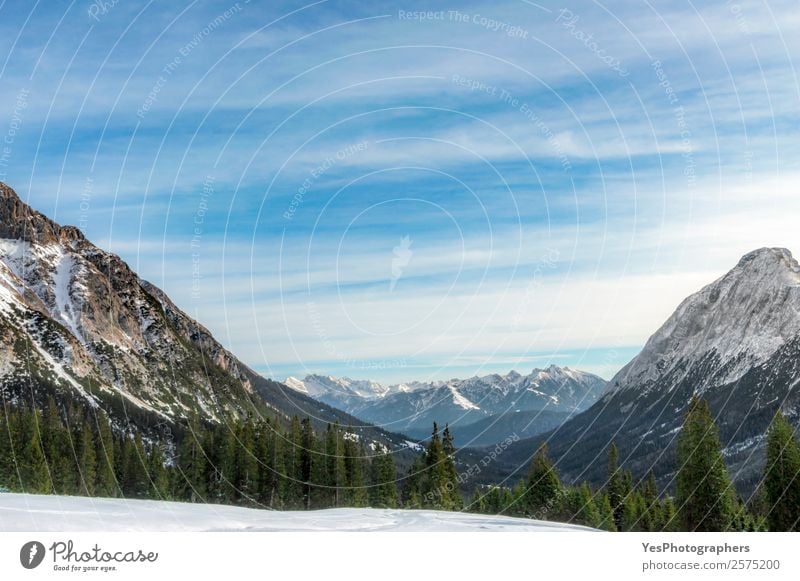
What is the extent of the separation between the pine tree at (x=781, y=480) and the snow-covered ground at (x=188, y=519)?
97.8 ft

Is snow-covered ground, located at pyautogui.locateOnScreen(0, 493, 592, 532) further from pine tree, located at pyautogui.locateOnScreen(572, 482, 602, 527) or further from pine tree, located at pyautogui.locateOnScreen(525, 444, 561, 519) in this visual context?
pine tree, located at pyautogui.locateOnScreen(572, 482, 602, 527)

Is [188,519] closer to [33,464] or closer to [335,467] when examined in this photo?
[335,467]

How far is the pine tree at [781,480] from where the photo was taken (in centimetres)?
5278

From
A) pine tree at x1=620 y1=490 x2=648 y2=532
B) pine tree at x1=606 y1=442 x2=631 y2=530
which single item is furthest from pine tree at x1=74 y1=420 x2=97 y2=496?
pine tree at x1=620 y1=490 x2=648 y2=532

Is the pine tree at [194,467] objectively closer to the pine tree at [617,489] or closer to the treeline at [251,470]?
the treeline at [251,470]

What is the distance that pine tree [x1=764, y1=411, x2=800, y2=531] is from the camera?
5278 cm

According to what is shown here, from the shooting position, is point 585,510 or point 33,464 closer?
point 33,464

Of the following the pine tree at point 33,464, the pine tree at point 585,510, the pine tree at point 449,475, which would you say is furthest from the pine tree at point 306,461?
the pine tree at point 585,510

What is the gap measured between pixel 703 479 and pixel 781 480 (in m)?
6.79

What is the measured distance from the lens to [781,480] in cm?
5338

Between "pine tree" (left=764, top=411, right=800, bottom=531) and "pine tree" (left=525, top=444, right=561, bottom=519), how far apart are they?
29.4m

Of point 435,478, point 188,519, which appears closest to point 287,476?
point 435,478
